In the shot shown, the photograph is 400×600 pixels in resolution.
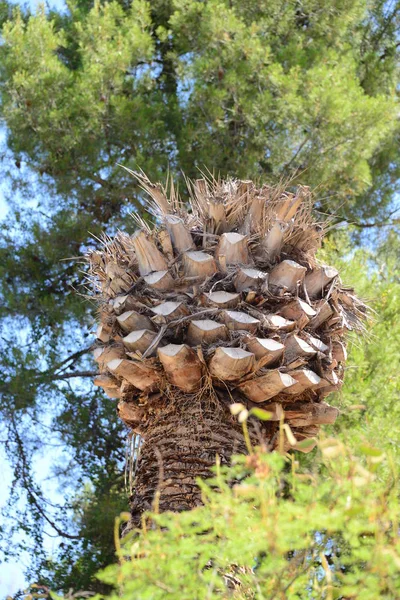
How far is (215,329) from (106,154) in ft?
11.2

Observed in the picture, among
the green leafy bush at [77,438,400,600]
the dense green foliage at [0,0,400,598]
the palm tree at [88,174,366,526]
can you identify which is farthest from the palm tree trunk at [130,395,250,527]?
the dense green foliage at [0,0,400,598]

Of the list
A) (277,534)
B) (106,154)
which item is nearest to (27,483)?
(106,154)

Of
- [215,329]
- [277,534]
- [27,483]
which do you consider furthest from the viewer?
[27,483]

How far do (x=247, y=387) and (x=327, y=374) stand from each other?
241 millimetres

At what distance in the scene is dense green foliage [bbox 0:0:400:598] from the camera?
4.86 metres

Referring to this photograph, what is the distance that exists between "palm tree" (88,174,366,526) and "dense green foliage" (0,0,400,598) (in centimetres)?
224

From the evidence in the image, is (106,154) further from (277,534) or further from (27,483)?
(277,534)

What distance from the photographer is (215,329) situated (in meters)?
1.99

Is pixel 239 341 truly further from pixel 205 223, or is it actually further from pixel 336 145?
pixel 336 145

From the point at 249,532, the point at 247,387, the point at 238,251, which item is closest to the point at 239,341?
the point at 247,387

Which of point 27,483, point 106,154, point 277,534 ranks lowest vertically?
point 277,534

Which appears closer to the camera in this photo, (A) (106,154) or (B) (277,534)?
(B) (277,534)

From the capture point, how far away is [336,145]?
5.09m

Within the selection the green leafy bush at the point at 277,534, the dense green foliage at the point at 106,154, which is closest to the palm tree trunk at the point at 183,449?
the green leafy bush at the point at 277,534
